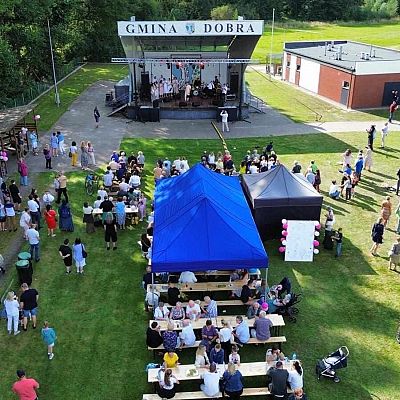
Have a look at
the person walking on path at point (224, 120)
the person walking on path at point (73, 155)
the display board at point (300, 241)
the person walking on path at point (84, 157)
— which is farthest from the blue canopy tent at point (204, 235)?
the person walking on path at point (224, 120)

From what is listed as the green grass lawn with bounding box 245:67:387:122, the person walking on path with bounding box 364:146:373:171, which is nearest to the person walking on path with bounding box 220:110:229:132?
the green grass lawn with bounding box 245:67:387:122

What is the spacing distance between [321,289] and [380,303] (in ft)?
5.17

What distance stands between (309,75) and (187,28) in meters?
14.4

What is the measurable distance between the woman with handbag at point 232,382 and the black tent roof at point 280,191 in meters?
6.86

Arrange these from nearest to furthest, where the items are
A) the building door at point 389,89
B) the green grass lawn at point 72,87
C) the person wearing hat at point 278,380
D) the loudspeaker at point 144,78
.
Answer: the person wearing hat at point 278,380 < the green grass lawn at point 72,87 < the loudspeaker at point 144,78 < the building door at point 389,89

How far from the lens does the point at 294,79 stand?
4172cm

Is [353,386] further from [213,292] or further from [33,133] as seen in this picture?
[33,133]

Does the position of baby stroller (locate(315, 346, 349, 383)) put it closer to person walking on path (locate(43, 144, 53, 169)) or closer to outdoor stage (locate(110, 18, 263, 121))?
person walking on path (locate(43, 144, 53, 169))

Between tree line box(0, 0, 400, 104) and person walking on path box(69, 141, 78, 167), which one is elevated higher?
tree line box(0, 0, 400, 104)

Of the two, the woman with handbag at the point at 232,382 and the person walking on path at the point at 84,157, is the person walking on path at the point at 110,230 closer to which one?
the woman with handbag at the point at 232,382

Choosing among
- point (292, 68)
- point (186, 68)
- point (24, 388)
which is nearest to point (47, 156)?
point (24, 388)

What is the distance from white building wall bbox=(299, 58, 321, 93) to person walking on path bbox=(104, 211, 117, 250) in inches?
1050

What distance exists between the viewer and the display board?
14656 millimetres

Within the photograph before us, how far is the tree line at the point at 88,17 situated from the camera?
28.7m
